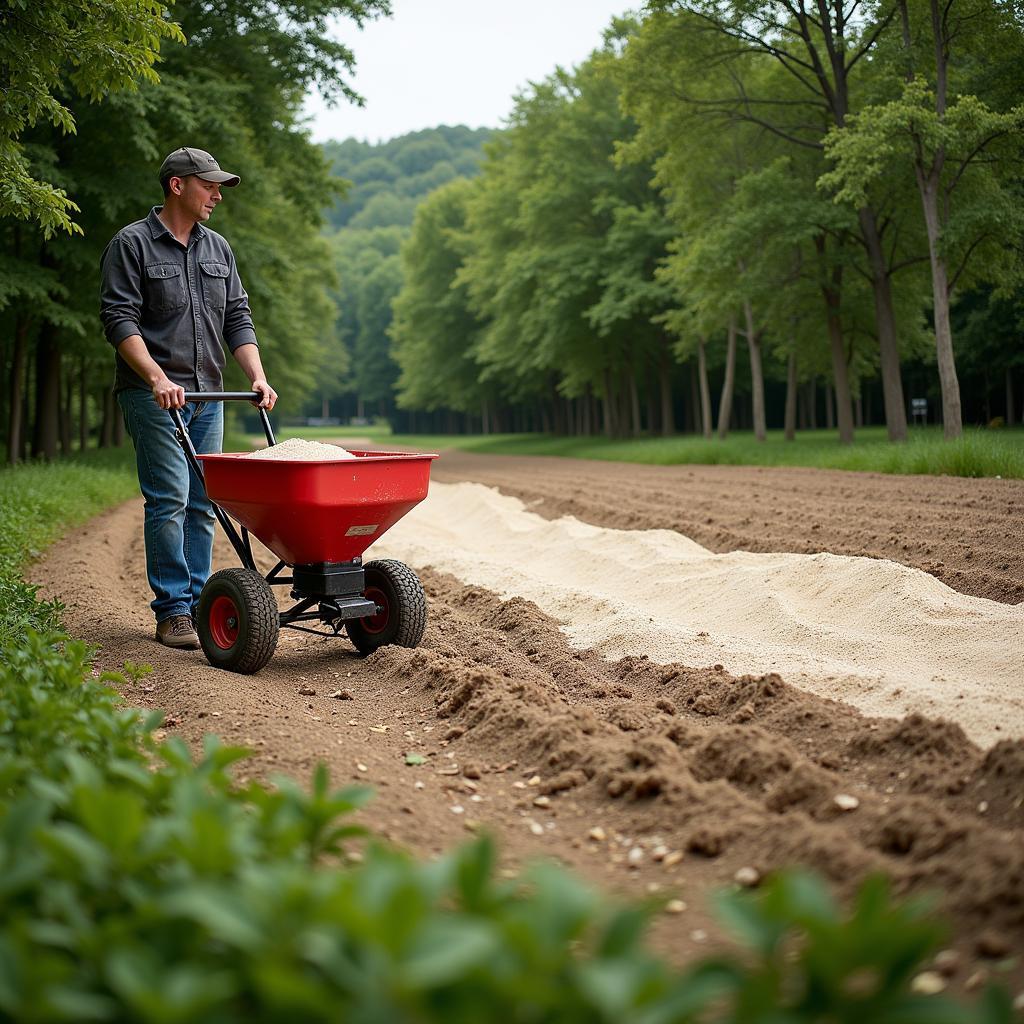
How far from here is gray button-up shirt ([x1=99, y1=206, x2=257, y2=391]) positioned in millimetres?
5328

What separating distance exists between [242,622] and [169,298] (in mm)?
1833

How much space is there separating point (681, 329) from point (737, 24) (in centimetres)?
850

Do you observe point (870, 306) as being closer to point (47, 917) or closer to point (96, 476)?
point (96, 476)

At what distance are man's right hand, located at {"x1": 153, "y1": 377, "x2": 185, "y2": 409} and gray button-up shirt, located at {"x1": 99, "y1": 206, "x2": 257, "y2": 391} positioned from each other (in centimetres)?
43

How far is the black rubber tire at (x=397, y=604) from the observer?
18.1 feet

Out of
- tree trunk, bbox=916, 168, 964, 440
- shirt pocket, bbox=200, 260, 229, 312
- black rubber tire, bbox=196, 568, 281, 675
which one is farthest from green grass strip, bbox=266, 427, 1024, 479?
black rubber tire, bbox=196, 568, 281, 675

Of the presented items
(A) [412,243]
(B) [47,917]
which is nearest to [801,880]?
(B) [47,917]

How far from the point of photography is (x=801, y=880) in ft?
5.24

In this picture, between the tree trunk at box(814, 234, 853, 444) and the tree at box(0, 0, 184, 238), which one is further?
the tree trunk at box(814, 234, 853, 444)

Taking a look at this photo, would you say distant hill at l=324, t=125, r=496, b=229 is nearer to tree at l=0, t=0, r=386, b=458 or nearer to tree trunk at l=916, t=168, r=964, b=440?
tree at l=0, t=0, r=386, b=458

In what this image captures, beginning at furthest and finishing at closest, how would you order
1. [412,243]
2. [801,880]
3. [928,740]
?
[412,243] < [928,740] < [801,880]

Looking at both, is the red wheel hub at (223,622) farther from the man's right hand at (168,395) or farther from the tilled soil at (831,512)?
the tilled soil at (831,512)

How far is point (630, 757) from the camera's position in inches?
145

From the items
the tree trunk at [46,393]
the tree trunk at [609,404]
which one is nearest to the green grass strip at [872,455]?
the tree trunk at [609,404]
